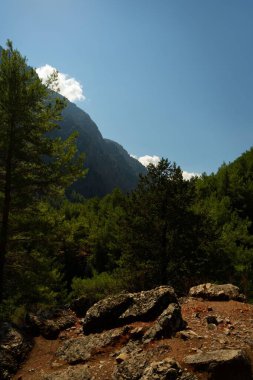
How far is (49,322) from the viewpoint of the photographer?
32.3 ft

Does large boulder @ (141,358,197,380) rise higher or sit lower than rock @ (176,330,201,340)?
lower

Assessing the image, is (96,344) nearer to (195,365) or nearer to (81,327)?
(81,327)

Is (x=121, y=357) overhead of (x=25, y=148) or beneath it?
beneath

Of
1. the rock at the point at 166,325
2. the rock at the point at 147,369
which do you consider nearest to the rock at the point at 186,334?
the rock at the point at 166,325

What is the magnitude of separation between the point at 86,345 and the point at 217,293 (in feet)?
15.2

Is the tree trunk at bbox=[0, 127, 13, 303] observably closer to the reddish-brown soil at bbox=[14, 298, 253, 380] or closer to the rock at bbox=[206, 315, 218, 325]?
the reddish-brown soil at bbox=[14, 298, 253, 380]

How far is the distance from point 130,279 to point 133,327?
30.6 feet

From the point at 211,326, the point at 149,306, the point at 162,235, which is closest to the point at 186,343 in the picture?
the point at 211,326

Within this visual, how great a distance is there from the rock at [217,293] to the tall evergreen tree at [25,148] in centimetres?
671

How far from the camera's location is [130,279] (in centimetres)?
1778

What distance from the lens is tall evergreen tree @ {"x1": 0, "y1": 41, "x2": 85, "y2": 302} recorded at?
13406 millimetres

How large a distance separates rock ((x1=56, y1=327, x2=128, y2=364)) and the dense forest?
7.52 ft

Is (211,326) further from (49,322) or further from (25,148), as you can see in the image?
(25,148)

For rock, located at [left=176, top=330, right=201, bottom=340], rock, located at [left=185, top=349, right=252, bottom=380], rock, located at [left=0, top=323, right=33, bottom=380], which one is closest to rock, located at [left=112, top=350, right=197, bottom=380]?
rock, located at [left=185, top=349, right=252, bottom=380]
